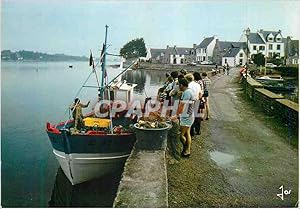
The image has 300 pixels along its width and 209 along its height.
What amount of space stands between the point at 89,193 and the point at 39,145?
1.72 meters

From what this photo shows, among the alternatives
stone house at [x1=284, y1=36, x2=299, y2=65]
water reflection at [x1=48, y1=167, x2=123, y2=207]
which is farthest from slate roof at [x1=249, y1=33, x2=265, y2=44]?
water reflection at [x1=48, y1=167, x2=123, y2=207]

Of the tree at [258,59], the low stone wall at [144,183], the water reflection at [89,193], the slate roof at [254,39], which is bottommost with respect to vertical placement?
the water reflection at [89,193]

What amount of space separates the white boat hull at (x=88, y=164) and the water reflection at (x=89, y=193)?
137mm

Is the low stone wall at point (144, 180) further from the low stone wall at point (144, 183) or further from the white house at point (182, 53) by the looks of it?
the white house at point (182, 53)

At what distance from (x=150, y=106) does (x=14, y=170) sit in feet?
7.19

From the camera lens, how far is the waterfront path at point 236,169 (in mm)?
2713

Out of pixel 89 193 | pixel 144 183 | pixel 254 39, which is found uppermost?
pixel 254 39

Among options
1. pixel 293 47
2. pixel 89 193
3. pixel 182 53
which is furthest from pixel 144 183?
pixel 182 53

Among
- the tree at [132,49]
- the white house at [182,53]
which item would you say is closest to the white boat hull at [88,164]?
the tree at [132,49]

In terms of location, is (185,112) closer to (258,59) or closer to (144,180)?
(144,180)

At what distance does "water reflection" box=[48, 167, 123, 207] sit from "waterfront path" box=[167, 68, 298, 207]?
136cm

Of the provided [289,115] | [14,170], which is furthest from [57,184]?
[289,115]

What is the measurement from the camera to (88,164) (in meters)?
4.49

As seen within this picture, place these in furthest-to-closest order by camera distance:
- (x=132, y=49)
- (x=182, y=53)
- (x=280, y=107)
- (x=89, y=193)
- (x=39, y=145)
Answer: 1. (x=182, y=53)
2. (x=39, y=145)
3. (x=280, y=107)
4. (x=132, y=49)
5. (x=89, y=193)
